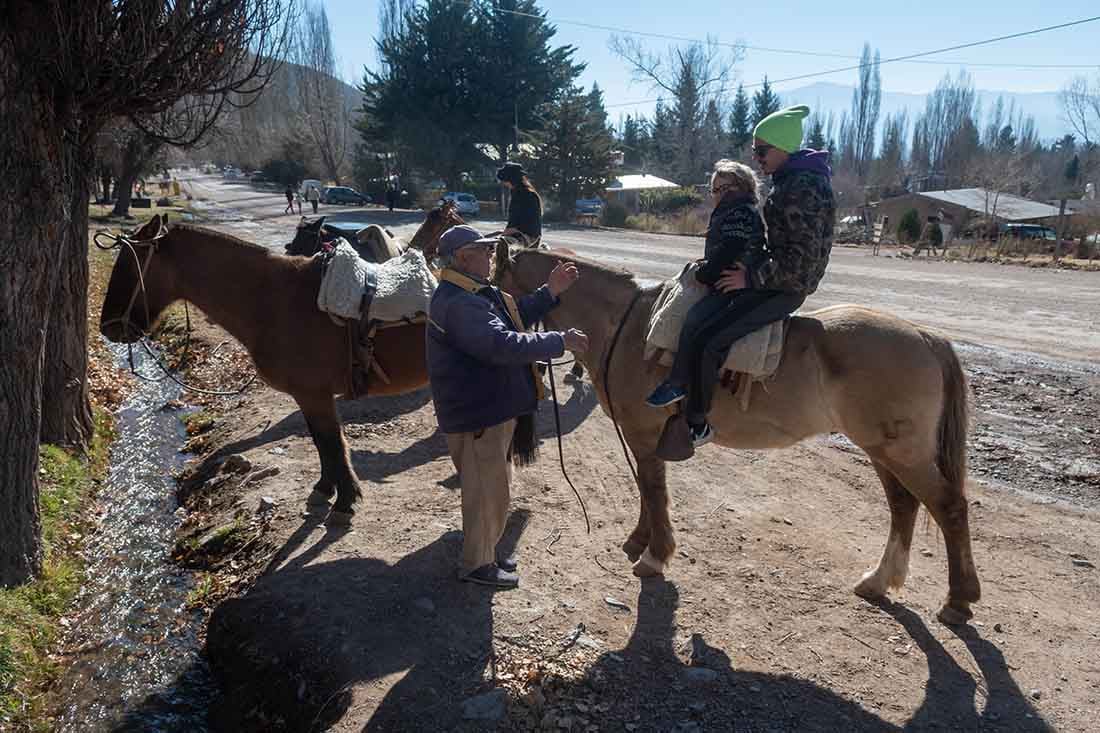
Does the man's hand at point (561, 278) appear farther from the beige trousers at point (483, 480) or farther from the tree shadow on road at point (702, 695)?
the tree shadow on road at point (702, 695)

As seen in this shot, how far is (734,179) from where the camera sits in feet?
14.2

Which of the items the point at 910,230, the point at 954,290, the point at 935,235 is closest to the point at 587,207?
the point at 910,230

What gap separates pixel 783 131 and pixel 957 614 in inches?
120

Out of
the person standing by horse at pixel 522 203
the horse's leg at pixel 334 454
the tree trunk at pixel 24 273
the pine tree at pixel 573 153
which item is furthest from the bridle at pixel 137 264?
the pine tree at pixel 573 153

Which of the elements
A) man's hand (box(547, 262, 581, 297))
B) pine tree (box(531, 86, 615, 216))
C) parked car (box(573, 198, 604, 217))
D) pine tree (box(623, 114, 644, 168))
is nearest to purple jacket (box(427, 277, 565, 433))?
man's hand (box(547, 262, 581, 297))

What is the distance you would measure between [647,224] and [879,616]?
113 feet

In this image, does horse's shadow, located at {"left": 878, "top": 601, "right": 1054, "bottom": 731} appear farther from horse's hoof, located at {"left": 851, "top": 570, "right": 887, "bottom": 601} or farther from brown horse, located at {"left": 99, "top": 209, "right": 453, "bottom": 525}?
brown horse, located at {"left": 99, "top": 209, "right": 453, "bottom": 525}

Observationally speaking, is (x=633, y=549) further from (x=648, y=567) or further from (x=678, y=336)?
(x=678, y=336)

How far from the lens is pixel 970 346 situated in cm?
1055

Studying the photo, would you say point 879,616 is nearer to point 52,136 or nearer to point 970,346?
point 52,136

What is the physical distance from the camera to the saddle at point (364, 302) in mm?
5465

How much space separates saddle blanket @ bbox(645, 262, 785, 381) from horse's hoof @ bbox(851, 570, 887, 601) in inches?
59.9

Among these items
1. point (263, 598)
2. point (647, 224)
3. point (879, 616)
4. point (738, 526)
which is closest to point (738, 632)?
point (879, 616)

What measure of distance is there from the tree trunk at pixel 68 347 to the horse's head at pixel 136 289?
4.05 ft
